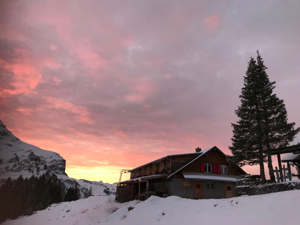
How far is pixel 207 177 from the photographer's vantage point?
29984mm

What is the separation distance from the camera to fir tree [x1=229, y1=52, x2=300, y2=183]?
24453 millimetres

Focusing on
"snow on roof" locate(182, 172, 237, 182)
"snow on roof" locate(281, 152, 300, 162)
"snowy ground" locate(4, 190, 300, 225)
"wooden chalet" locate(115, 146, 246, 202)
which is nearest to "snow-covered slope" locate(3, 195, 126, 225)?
"wooden chalet" locate(115, 146, 246, 202)

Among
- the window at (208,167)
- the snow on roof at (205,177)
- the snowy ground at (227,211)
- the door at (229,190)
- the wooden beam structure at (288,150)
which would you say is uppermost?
the wooden beam structure at (288,150)

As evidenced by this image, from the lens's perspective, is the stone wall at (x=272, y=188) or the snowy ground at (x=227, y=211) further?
the stone wall at (x=272, y=188)

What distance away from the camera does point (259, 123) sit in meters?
25.8

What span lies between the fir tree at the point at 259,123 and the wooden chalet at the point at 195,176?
16.0 ft

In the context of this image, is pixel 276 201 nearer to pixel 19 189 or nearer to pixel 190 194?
pixel 190 194

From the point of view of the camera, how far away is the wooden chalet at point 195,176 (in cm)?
2941

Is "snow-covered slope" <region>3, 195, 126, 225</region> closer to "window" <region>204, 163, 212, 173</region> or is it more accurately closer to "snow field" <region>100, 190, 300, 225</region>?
"snow field" <region>100, 190, 300, 225</region>

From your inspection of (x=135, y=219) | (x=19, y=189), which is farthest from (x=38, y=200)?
(x=135, y=219)

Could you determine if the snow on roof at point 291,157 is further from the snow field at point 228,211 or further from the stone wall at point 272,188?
the snow field at point 228,211

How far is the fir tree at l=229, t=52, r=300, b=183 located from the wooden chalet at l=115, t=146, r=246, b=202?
4.86 metres

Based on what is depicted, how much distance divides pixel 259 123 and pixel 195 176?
1066 cm

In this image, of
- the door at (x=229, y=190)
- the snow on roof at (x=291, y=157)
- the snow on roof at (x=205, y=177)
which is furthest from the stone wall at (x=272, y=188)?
the door at (x=229, y=190)
